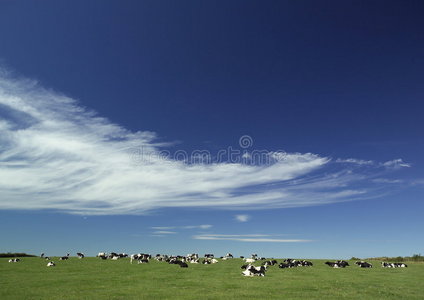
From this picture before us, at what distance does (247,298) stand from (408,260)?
202ft

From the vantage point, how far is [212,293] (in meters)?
21.3

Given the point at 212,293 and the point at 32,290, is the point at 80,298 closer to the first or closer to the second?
the point at 32,290

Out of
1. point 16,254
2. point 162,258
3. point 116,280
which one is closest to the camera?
point 116,280

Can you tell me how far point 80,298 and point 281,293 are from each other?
12.1 metres

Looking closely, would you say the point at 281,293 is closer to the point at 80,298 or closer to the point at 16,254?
the point at 80,298

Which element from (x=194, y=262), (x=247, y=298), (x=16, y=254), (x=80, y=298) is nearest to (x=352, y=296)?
(x=247, y=298)

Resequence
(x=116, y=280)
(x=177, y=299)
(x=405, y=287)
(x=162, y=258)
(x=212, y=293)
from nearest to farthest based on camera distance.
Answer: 1. (x=177, y=299)
2. (x=212, y=293)
3. (x=405, y=287)
4. (x=116, y=280)
5. (x=162, y=258)

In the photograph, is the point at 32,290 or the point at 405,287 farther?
the point at 405,287

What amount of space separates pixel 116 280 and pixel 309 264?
99.7 ft

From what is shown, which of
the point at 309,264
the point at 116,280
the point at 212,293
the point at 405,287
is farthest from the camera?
the point at 309,264

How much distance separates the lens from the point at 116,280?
1110 inches

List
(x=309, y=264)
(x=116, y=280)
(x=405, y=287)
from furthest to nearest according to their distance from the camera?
(x=309, y=264) < (x=116, y=280) < (x=405, y=287)

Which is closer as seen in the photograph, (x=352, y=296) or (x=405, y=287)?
(x=352, y=296)

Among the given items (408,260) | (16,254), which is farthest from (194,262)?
(408,260)
